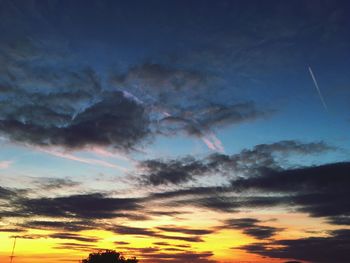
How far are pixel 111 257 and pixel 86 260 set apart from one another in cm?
1071

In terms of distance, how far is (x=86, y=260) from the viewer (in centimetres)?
15825

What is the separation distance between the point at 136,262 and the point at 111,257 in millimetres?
9813

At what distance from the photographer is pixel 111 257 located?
153875 mm

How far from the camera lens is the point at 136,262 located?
158250mm

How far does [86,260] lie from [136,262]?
1776 cm
